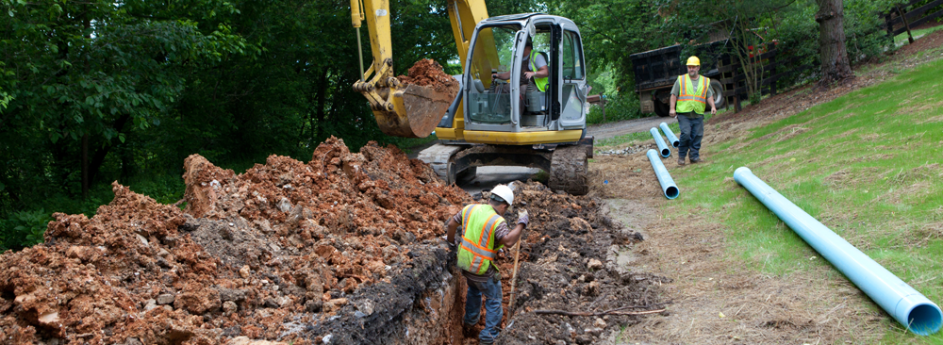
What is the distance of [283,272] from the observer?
158 inches

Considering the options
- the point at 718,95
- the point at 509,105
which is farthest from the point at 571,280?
the point at 718,95

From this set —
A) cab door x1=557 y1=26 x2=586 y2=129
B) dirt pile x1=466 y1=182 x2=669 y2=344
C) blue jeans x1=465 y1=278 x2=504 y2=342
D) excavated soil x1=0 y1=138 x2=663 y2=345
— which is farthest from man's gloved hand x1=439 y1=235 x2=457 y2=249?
cab door x1=557 y1=26 x2=586 y2=129

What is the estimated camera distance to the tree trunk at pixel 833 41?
12906 millimetres

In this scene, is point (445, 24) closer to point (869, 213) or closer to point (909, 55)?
point (909, 55)

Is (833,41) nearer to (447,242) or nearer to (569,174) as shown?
(569,174)

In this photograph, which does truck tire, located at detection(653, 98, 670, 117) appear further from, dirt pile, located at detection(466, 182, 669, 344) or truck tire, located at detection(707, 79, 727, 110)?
dirt pile, located at detection(466, 182, 669, 344)

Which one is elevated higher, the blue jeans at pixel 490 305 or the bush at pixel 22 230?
the bush at pixel 22 230

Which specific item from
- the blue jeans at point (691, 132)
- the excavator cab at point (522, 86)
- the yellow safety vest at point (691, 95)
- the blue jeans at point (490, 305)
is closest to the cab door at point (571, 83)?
→ the excavator cab at point (522, 86)

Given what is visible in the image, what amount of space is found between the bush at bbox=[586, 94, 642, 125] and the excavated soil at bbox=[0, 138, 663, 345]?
680 inches

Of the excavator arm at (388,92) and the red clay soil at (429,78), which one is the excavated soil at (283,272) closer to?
the excavator arm at (388,92)

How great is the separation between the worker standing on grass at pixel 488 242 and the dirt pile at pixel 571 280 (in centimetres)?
22

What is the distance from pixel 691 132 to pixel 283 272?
7.36 metres

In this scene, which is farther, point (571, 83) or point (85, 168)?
point (85, 168)

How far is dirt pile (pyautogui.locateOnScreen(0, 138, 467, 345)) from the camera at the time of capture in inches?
122
